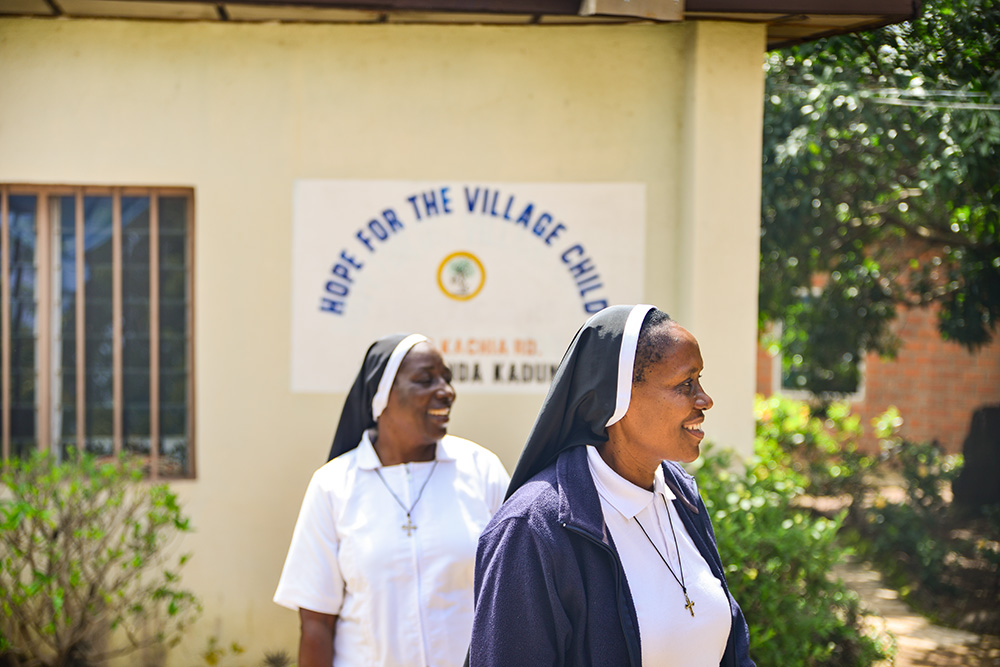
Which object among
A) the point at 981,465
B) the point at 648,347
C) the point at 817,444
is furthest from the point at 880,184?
the point at 648,347

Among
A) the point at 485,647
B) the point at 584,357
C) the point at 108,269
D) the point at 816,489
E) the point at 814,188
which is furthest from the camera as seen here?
the point at 816,489

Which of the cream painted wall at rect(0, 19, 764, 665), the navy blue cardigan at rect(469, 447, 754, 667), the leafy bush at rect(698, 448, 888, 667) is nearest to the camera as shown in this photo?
the navy blue cardigan at rect(469, 447, 754, 667)

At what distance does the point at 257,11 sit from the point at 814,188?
13.4 ft

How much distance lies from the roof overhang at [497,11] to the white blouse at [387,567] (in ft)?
7.20

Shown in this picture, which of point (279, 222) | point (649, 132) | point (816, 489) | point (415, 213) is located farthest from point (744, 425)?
point (816, 489)

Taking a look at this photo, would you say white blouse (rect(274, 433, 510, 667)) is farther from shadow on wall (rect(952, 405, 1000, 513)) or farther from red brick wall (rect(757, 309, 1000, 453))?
red brick wall (rect(757, 309, 1000, 453))

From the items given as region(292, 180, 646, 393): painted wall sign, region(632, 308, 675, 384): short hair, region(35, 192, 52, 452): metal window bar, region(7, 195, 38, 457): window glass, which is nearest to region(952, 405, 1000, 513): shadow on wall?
region(292, 180, 646, 393): painted wall sign

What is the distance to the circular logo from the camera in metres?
4.61

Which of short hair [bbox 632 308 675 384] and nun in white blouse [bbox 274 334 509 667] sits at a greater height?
short hair [bbox 632 308 675 384]

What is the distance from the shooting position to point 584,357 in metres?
2.19

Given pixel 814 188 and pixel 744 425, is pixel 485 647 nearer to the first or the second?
pixel 744 425

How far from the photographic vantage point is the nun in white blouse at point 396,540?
2.86 metres

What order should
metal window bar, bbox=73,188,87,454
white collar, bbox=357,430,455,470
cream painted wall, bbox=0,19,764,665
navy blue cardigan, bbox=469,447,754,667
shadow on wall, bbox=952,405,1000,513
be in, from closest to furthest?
1. navy blue cardigan, bbox=469,447,754,667
2. white collar, bbox=357,430,455,470
3. cream painted wall, bbox=0,19,764,665
4. metal window bar, bbox=73,188,87,454
5. shadow on wall, bbox=952,405,1000,513

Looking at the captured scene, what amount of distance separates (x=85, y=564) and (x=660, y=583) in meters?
3.19
